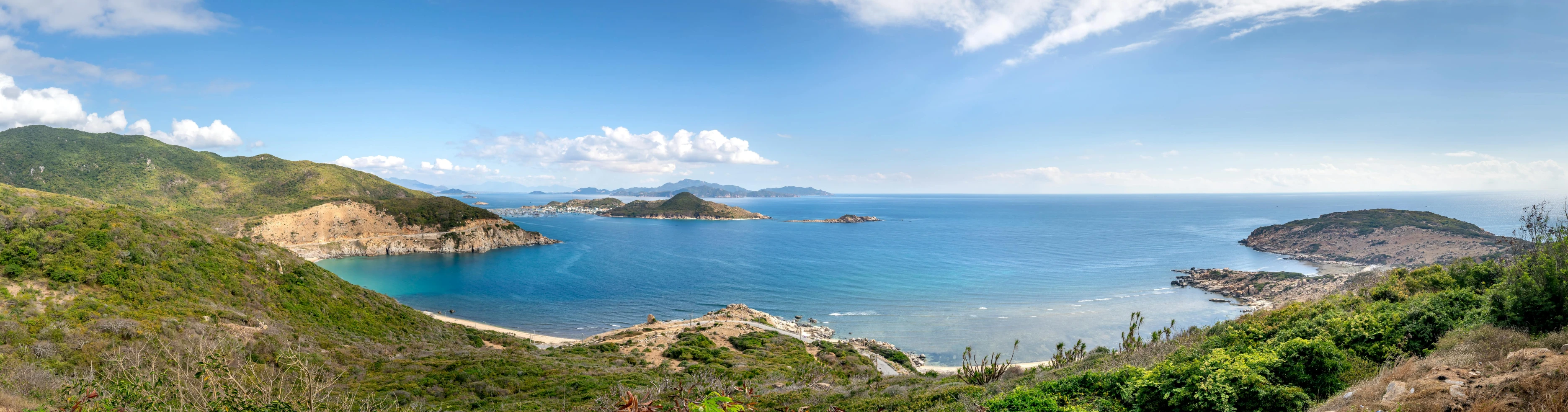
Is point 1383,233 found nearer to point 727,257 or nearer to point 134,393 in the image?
point 727,257

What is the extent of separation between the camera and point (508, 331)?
39969mm

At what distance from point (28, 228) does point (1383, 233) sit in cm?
11635

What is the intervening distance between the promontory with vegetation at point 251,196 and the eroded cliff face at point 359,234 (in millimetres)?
136

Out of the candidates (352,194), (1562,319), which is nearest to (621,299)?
(1562,319)

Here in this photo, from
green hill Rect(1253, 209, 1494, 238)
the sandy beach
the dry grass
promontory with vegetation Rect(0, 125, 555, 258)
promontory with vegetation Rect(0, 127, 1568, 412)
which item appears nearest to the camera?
the dry grass

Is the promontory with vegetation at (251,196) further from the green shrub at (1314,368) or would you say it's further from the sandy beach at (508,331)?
the green shrub at (1314,368)

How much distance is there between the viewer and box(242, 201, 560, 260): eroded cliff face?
71000mm

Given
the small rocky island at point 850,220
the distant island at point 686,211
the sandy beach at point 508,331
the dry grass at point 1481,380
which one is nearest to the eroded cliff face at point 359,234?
the sandy beach at point 508,331

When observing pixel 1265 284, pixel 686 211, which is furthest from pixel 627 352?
pixel 686 211

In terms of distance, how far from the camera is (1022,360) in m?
32.9

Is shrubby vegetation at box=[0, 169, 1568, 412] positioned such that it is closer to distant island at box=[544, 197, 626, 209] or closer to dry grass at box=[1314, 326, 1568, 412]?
dry grass at box=[1314, 326, 1568, 412]

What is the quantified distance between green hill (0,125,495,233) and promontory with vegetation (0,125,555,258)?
0.20 meters

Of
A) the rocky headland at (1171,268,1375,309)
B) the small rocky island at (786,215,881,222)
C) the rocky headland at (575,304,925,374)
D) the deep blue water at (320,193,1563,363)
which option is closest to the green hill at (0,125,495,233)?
the deep blue water at (320,193,1563,363)

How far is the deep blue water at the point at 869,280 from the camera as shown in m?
41.3
